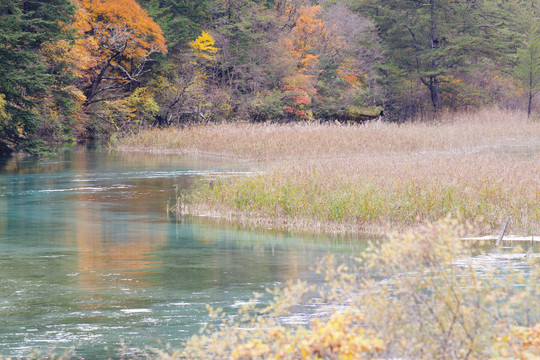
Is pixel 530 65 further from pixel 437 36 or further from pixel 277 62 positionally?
pixel 277 62

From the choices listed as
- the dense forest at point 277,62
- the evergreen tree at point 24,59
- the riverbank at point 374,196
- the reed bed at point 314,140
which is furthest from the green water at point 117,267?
the dense forest at point 277,62

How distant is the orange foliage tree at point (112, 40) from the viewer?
136 ft

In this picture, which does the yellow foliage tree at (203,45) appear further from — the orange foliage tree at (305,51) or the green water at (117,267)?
the green water at (117,267)

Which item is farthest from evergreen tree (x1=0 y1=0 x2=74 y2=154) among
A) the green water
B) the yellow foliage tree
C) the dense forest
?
the yellow foliage tree

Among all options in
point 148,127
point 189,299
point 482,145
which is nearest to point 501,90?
Answer: point 482,145

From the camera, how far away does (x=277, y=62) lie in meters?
51.5

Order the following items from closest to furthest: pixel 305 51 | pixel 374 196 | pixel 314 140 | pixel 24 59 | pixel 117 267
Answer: pixel 117 267, pixel 374 196, pixel 24 59, pixel 314 140, pixel 305 51

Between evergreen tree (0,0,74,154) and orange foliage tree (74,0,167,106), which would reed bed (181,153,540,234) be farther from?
orange foliage tree (74,0,167,106)

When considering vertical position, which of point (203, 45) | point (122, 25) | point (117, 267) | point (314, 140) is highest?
point (122, 25)

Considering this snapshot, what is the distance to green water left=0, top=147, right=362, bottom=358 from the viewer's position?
25.9 feet

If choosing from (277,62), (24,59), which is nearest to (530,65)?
(277,62)

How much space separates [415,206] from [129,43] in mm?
31301

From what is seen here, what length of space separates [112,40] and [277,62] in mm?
13722

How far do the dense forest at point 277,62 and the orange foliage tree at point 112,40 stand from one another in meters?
0.09
